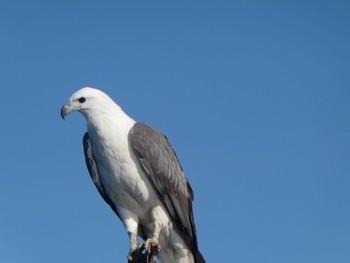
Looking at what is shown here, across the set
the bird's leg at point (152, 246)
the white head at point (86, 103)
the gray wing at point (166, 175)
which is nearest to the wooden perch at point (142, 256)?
the bird's leg at point (152, 246)

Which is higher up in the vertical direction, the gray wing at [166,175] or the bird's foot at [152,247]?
the gray wing at [166,175]

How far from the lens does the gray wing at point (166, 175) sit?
7730mm

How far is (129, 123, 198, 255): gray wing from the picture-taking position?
25.4 feet

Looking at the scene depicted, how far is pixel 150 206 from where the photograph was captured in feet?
26.0

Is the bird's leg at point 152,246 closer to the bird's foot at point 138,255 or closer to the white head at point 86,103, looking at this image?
the bird's foot at point 138,255

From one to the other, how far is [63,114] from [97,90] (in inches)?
22.5

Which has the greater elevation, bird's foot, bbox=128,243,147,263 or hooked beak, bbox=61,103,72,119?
hooked beak, bbox=61,103,72,119

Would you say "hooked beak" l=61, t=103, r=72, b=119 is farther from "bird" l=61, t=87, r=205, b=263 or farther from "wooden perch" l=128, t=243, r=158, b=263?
"wooden perch" l=128, t=243, r=158, b=263

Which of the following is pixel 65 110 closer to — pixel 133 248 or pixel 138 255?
pixel 133 248

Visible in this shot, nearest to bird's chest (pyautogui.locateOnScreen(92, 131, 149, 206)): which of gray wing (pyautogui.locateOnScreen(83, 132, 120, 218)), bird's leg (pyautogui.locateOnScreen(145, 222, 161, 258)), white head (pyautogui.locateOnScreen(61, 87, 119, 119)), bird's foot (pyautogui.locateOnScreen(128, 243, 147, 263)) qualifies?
gray wing (pyautogui.locateOnScreen(83, 132, 120, 218))

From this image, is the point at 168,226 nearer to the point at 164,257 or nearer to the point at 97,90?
the point at 164,257

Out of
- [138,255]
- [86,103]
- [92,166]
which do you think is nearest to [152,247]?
[138,255]

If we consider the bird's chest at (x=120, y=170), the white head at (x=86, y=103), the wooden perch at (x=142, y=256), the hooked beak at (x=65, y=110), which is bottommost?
the wooden perch at (x=142, y=256)

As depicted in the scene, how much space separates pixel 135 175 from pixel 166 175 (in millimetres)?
528
